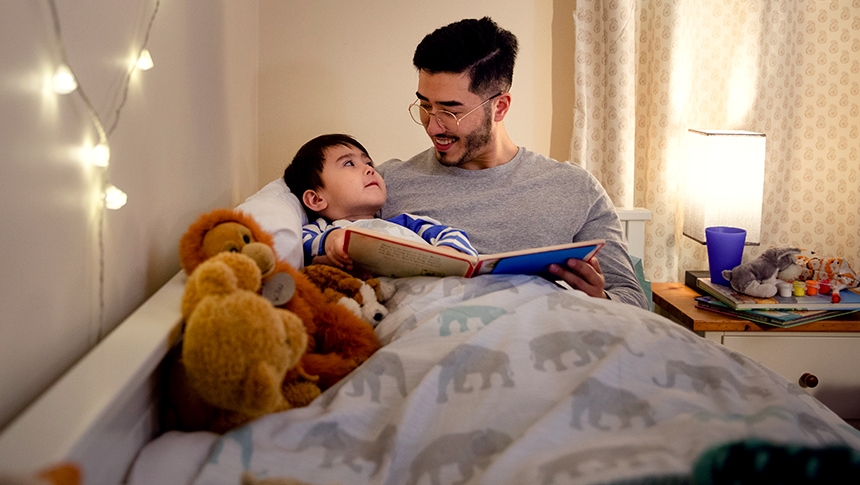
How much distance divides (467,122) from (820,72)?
139cm

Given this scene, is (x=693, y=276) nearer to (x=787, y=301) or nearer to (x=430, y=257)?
(x=787, y=301)

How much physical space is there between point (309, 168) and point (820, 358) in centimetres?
150

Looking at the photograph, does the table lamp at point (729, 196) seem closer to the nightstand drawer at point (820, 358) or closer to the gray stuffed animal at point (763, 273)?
the gray stuffed animal at point (763, 273)

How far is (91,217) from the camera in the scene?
817 millimetres

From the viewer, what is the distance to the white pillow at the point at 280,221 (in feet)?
3.86

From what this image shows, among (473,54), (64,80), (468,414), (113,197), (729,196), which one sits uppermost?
(473,54)

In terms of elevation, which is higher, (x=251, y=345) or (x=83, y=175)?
(x=83, y=175)

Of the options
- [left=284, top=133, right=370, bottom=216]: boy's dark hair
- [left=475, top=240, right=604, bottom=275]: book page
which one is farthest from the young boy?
[left=475, top=240, right=604, bottom=275]: book page

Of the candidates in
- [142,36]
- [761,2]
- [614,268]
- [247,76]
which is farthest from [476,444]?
[761,2]

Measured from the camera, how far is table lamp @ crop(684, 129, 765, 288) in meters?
2.12

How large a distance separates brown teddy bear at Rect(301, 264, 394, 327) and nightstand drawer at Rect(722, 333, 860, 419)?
3.79 ft

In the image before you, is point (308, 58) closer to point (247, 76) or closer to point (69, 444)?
point (247, 76)

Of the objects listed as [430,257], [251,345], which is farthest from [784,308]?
[251,345]

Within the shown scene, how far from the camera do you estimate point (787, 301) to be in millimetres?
1978
